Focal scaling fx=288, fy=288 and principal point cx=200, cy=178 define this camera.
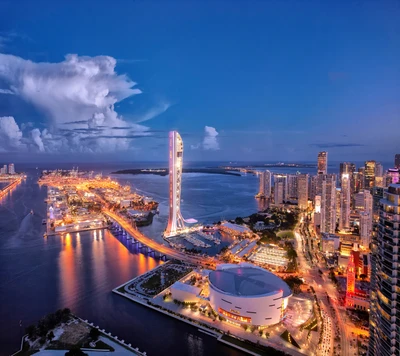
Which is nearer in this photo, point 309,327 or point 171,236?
point 309,327

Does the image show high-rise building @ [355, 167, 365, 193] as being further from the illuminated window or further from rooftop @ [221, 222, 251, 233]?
the illuminated window

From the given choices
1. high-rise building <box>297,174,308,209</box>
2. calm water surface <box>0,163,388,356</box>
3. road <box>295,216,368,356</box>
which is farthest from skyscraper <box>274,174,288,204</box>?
road <box>295,216,368,356</box>

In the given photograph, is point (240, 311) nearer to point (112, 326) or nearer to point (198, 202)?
point (112, 326)

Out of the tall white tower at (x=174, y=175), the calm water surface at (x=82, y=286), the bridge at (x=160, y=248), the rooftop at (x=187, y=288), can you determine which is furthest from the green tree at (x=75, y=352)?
the tall white tower at (x=174, y=175)

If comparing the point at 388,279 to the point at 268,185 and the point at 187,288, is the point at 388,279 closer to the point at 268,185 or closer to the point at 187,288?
the point at 187,288

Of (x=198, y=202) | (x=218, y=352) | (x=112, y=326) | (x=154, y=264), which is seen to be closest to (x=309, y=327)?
(x=218, y=352)
